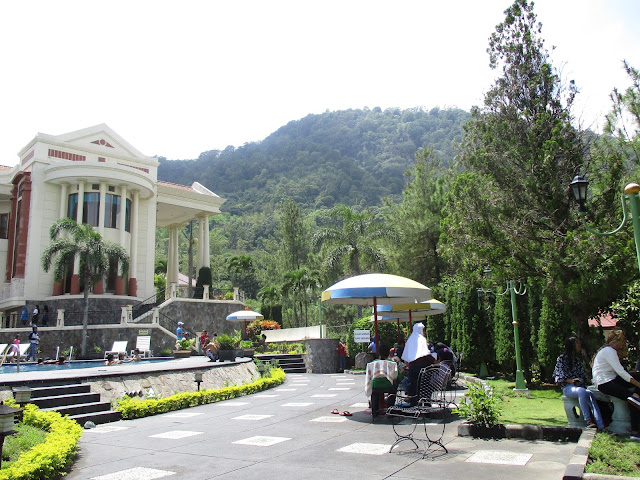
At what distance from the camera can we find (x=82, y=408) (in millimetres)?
9297

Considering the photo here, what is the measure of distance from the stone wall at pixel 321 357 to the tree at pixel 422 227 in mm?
6168

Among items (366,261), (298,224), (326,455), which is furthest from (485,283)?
(298,224)

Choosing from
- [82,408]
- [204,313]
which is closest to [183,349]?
[204,313]

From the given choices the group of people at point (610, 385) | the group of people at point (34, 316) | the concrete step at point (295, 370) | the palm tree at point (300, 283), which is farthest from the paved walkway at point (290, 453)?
the palm tree at point (300, 283)

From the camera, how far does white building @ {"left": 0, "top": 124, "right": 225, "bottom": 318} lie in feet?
97.9

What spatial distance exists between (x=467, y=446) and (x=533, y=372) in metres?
9.20

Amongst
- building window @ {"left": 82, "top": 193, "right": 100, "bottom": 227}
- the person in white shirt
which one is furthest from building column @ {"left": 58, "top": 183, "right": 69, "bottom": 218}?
the person in white shirt

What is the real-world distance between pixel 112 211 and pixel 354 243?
52.0ft

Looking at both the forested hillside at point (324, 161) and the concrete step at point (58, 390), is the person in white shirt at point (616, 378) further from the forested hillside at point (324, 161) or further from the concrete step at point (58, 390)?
the forested hillside at point (324, 161)

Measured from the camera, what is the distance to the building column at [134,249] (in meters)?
31.7

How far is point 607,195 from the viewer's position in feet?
33.7

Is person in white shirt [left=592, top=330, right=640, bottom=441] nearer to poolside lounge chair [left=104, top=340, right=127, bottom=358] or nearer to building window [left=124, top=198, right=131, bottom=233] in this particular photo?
poolside lounge chair [left=104, top=340, right=127, bottom=358]

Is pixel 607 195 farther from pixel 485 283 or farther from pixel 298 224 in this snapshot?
pixel 298 224

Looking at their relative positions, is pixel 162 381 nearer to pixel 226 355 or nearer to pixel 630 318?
pixel 226 355
